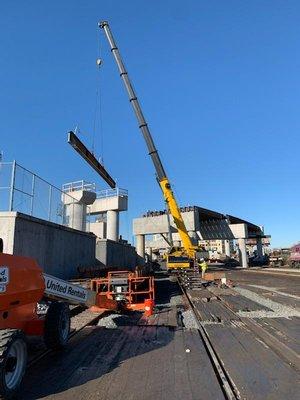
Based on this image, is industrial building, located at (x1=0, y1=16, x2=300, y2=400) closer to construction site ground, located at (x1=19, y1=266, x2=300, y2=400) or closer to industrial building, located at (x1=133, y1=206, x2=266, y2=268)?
construction site ground, located at (x1=19, y1=266, x2=300, y2=400)

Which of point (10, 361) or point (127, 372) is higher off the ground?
point (10, 361)

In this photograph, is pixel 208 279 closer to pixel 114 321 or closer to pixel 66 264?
pixel 66 264

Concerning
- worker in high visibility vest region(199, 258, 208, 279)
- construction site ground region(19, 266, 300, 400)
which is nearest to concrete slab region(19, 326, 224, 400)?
construction site ground region(19, 266, 300, 400)

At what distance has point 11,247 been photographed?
46.0 ft

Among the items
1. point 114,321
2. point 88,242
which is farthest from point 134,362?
point 88,242

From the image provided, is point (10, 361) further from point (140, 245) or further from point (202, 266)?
point (140, 245)

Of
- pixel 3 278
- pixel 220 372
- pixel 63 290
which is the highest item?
pixel 3 278

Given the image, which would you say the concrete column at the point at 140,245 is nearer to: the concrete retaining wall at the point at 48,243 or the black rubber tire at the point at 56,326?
the concrete retaining wall at the point at 48,243

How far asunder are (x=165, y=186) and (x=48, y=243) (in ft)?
57.0

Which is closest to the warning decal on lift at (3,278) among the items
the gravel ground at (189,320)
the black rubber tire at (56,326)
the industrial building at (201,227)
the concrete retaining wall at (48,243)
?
the black rubber tire at (56,326)

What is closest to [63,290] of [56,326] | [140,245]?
[56,326]

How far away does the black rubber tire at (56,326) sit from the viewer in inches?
307

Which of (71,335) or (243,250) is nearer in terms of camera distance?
(71,335)

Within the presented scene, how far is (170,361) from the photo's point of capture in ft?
24.9
